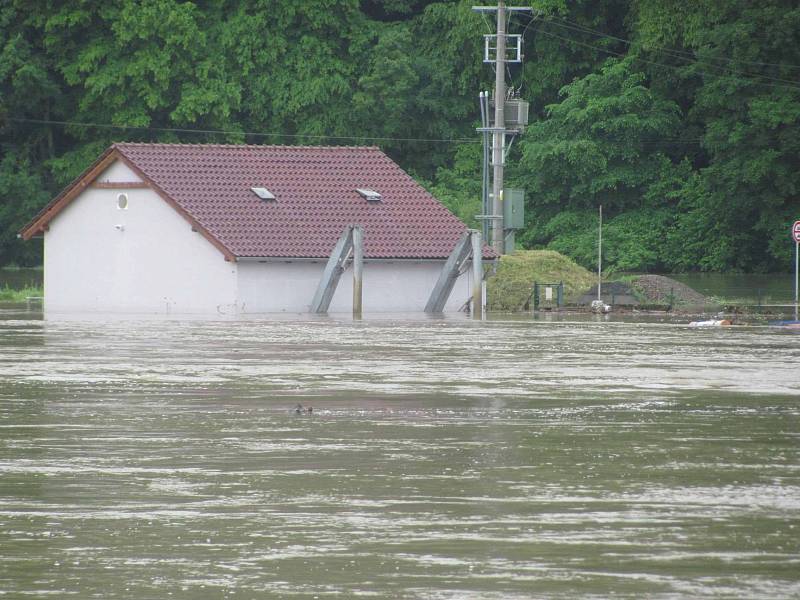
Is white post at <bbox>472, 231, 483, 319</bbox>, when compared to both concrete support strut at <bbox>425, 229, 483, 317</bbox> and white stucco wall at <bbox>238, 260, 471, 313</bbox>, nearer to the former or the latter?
concrete support strut at <bbox>425, 229, 483, 317</bbox>

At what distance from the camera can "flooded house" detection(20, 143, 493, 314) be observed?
Answer: 170 ft

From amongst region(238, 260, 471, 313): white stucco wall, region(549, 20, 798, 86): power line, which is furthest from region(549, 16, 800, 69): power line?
region(238, 260, 471, 313): white stucco wall

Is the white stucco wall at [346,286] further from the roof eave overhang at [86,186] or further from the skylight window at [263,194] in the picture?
the skylight window at [263,194]

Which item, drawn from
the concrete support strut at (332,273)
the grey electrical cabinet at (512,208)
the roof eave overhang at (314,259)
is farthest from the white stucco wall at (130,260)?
the grey electrical cabinet at (512,208)

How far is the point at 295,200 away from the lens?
181 feet

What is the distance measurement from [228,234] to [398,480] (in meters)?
39.5

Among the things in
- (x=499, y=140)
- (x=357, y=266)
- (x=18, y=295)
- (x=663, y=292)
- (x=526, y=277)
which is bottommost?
(x=18, y=295)

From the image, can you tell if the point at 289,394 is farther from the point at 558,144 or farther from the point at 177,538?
the point at 558,144

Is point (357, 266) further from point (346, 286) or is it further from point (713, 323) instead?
point (713, 323)

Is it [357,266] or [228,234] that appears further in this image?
[228,234]

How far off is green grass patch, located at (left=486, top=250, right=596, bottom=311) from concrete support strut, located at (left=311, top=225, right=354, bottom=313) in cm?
698

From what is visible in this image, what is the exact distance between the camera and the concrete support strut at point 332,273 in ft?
165

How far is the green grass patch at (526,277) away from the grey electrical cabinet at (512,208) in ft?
3.33

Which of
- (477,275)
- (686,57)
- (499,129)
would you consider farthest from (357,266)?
(686,57)
